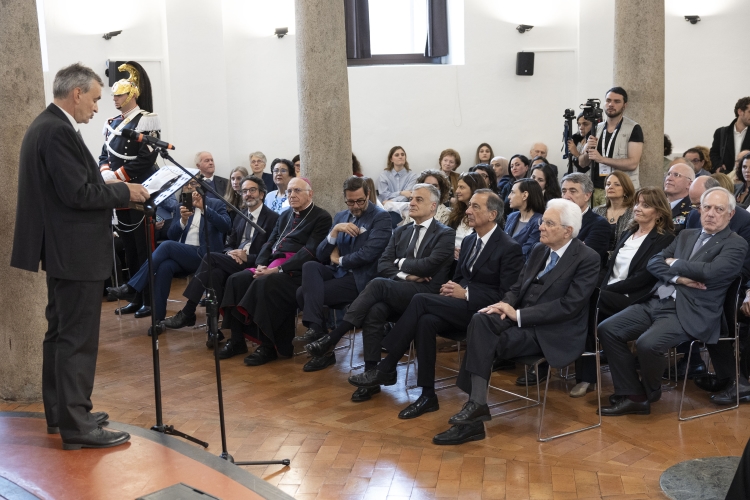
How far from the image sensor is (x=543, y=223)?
484cm

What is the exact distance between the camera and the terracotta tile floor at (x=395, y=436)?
3896mm

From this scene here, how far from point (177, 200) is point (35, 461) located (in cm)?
495

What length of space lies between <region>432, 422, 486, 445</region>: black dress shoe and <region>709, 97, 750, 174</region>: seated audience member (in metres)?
4.63

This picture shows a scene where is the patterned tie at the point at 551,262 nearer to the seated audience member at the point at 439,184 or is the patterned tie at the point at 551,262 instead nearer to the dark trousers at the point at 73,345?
the seated audience member at the point at 439,184

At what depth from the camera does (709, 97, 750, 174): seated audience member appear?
25.8ft

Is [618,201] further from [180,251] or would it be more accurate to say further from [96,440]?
[96,440]

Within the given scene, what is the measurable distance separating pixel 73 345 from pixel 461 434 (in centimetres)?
201

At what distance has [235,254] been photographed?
22.0 ft

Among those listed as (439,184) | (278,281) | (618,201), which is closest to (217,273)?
(278,281)

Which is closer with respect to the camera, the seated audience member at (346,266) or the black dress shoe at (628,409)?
the black dress shoe at (628,409)

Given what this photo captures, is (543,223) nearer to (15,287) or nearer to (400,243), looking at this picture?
(400,243)

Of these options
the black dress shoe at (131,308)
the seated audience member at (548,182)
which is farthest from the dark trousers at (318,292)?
the black dress shoe at (131,308)

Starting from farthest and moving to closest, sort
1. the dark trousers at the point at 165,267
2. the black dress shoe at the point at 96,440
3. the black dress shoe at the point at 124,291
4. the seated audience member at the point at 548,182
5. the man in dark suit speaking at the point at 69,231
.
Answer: the black dress shoe at the point at 124,291 < the dark trousers at the point at 165,267 < the seated audience member at the point at 548,182 < the black dress shoe at the point at 96,440 < the man in dark suit speaking at the point at 69,231

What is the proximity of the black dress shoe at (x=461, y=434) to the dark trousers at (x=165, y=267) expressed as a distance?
331 centimetres
